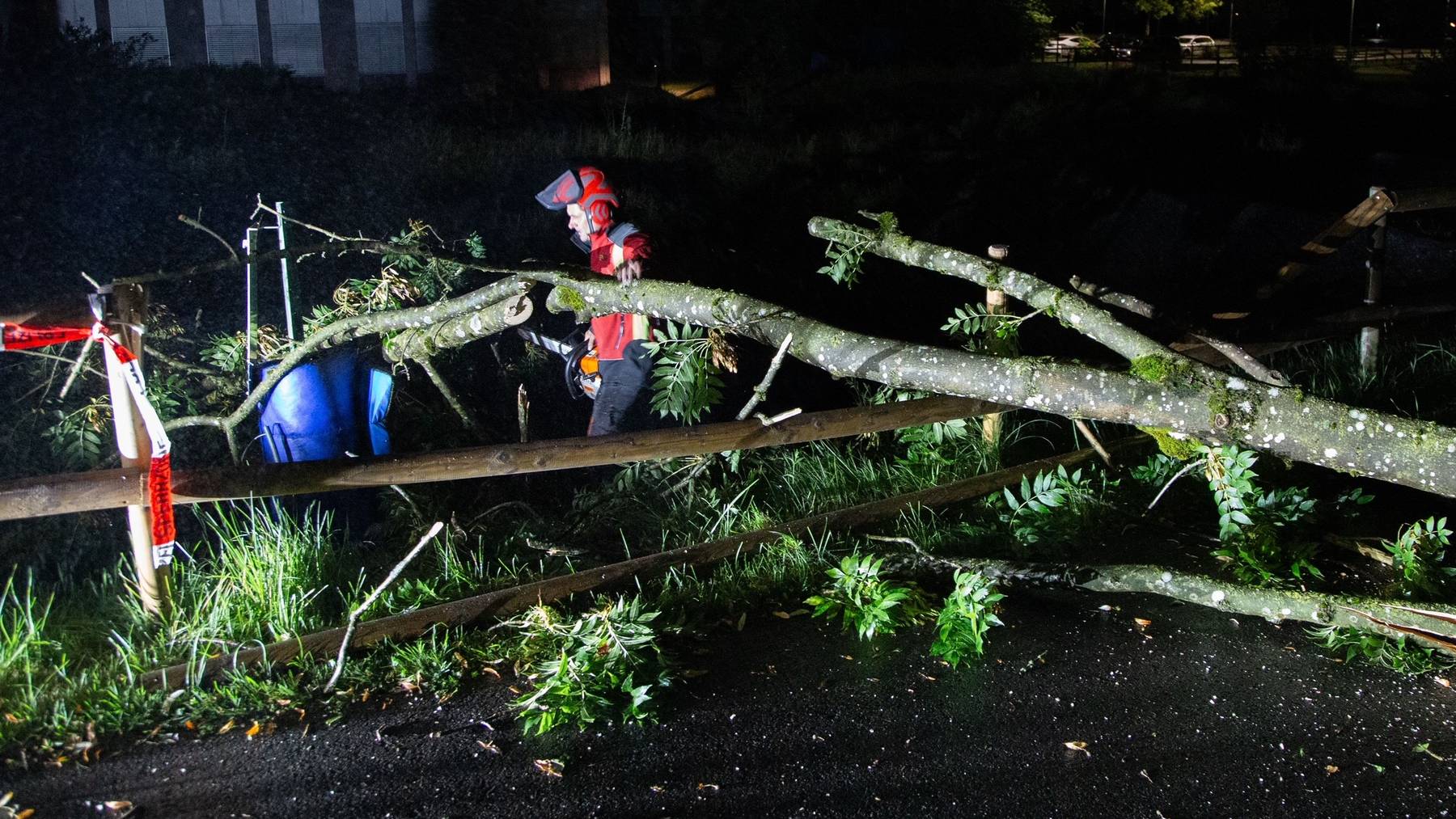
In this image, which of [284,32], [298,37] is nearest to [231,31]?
[284,32]

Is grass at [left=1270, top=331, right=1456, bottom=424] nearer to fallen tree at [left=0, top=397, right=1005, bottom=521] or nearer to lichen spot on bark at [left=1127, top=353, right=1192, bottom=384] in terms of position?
fallen tree at [left=0, top=397, right=1005, bottom=521]

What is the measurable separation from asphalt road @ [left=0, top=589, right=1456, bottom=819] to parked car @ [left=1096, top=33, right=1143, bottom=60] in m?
30.6

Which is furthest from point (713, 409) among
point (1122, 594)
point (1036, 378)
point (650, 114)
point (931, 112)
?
point (931, 112)

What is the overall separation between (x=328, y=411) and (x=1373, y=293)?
6180 mm

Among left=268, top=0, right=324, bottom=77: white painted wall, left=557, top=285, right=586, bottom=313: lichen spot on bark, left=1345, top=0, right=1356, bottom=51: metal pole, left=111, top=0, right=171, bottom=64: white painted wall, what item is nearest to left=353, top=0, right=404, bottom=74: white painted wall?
left=268, top=0, right=324, bottom=77: white painted wall

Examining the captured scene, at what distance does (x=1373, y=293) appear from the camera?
7.41 meters

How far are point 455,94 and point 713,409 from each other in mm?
10341

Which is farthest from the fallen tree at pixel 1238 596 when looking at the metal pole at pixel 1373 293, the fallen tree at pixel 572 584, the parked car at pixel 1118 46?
the parked car at pixel 1118 46

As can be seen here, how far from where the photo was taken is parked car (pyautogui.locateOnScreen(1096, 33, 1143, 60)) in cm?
3228

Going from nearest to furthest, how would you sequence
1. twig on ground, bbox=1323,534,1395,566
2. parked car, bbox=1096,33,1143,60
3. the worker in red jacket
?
twig on ground, bbox=1323,534,1395,566, the worker in red jacket, parked car, bbox=1096,33,1143,60

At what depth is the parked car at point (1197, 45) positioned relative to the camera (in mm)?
33031

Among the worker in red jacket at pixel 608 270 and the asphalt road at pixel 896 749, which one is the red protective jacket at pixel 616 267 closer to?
the worker in red jacket at pixel 608 270

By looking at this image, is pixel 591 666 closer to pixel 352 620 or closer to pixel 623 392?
pixel 352 620

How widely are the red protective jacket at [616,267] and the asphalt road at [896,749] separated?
2.18 m
